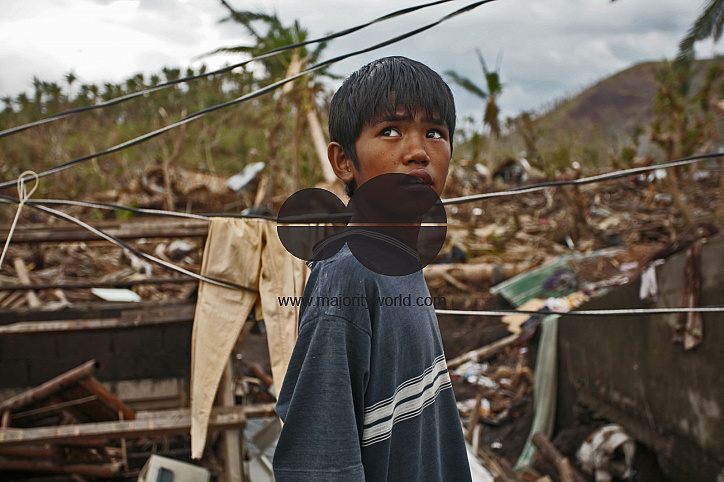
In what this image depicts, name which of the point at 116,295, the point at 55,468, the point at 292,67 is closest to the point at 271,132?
the point at 292,67

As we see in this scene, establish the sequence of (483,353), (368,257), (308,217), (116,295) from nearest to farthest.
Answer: (368,257) → (308,217) → (116,295) → (483,353)

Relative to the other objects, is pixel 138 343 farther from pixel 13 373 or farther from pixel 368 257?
pixel 368 257

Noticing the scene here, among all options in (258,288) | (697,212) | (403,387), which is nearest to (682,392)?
(258,288)

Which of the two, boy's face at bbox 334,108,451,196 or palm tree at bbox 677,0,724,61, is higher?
palm tree at bbox 677,0,724,61

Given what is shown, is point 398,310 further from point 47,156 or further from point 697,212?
point 47,156

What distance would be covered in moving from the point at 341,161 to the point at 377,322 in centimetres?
40

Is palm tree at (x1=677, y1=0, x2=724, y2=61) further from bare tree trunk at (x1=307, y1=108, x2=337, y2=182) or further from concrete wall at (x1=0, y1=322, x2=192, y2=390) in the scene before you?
concrete wall at (x1=0, y1=322, x2=192, y2=390)

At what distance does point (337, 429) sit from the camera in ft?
2.96

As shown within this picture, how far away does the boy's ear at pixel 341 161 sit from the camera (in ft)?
3.75

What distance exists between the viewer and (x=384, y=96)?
3.49 ft

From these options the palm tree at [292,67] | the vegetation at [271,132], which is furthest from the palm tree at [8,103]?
the palm tree at [292,67]

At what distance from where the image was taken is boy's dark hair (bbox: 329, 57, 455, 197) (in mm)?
1064

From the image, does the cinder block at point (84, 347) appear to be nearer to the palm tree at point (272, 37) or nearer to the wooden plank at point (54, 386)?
the wooden plank at point (54, 386)

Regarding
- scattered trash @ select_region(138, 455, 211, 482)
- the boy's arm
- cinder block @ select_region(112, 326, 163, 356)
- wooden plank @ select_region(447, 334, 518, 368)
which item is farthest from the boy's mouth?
wooden plank @ select_region(447, 334, 518, 368)
